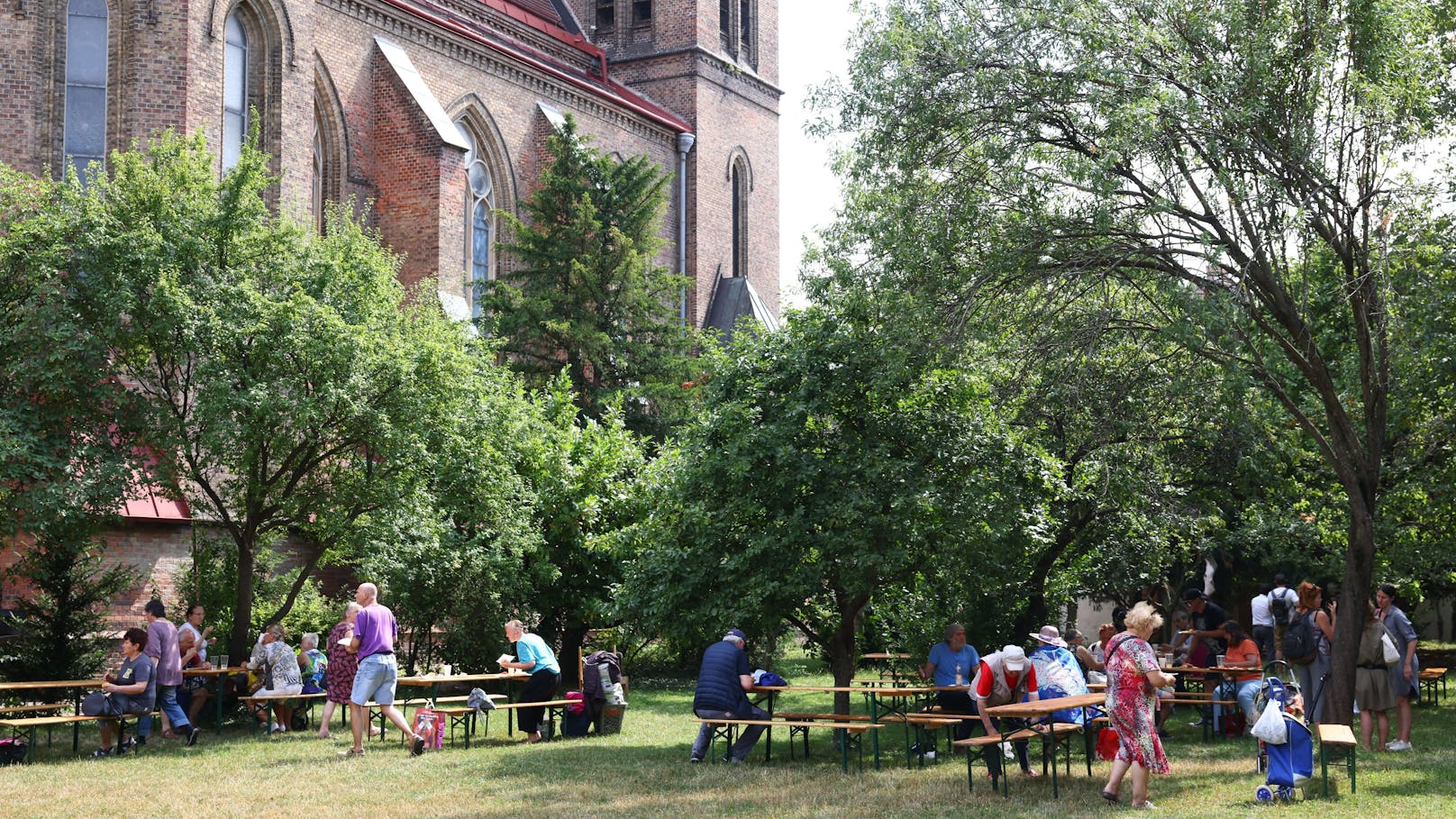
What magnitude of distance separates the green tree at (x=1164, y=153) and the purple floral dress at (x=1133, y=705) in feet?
9.60

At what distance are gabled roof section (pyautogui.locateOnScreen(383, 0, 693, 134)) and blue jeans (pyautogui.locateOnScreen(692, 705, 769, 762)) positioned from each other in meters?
21.6

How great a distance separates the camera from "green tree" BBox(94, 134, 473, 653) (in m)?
14.8

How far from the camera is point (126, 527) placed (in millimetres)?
21000

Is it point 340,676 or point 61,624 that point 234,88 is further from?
point 340,676

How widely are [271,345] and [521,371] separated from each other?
474 inches

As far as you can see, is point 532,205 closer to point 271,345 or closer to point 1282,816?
point 271,345

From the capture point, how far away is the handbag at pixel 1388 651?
12.6 m

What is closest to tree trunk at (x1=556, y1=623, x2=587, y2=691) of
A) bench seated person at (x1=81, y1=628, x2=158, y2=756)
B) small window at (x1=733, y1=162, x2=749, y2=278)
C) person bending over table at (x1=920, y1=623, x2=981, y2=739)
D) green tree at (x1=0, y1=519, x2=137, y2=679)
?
green tree at (x1=0, y1=519, x2=137, y2=679)

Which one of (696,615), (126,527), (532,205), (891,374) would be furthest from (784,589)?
(532,205)

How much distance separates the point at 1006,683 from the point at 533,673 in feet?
18.5

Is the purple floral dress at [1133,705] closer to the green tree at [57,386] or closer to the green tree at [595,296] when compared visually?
the green tree at [57,386]

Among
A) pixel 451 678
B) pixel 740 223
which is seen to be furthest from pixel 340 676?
pixel 740 223

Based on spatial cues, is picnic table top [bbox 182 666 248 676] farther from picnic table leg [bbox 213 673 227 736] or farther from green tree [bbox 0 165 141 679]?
green tree [bbox 0 165 141 679]

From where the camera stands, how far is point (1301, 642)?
42.0 feet
